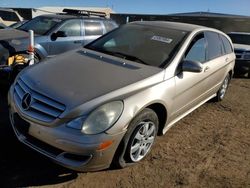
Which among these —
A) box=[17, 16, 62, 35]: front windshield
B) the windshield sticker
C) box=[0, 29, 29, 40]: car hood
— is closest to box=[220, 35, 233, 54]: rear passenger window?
the windshield sticker

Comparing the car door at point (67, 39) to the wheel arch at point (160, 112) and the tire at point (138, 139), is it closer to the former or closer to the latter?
the wheel arch at point (160, 112)

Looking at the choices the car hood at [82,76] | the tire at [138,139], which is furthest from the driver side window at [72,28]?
the tire at [138,139]

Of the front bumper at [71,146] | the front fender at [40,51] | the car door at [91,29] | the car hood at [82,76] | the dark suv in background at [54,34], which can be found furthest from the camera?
the car door at [91,29]

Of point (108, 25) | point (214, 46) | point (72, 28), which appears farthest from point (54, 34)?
point (214, 46)

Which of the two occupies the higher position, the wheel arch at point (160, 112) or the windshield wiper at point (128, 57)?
the windshield wiper at point (128, 57)

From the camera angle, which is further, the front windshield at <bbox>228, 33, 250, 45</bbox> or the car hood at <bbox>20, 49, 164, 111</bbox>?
the front windshield at <bbox>228, 33, 250, 45</bbox>

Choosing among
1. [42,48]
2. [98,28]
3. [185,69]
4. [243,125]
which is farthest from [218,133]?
[98,28]

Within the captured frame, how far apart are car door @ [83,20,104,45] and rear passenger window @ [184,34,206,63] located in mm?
4116

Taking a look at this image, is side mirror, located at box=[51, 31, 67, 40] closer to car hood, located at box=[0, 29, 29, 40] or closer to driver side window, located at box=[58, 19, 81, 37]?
driver side window, located at box=[58, 19, 81, 37]

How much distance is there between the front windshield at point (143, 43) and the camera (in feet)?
14.8

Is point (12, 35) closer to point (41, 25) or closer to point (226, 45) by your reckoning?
point (41, 25)

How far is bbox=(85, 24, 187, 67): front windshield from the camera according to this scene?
450 centimetres

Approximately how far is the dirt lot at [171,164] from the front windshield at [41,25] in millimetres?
3004

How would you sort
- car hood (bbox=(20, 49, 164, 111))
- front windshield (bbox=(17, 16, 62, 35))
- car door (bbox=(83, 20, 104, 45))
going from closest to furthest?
car hood (bbox=(20, 49, 164, 111)), front windshield (bbox=(17, 16, 62, 35)), car door (bbox=(83, 20, 104, 45))
